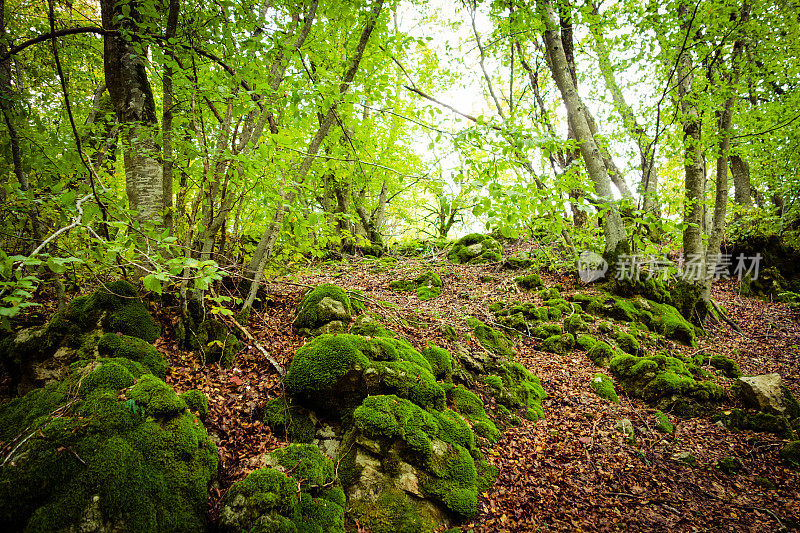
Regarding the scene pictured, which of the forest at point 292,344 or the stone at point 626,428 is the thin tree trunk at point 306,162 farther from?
the stone at point 626,428

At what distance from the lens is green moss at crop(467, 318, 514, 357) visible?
6320 mm

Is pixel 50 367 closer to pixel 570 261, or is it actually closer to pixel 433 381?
pixel 433 381

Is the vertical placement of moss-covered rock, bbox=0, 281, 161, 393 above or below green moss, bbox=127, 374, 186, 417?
above

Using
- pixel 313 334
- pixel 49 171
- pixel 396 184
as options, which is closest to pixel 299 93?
pixel 49 171

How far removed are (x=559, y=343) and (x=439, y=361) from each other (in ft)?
11.2

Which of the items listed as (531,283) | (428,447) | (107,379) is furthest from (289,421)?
(531,283)

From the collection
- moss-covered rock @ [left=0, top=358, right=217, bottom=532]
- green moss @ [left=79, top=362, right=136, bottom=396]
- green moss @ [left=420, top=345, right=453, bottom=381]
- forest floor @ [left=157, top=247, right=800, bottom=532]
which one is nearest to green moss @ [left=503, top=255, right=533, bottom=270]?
forest floor @ [left=157, top=247, right=800, bottom=532]

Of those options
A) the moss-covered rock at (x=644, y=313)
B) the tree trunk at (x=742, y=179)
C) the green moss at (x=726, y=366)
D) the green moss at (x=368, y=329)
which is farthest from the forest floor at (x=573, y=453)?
the tree trunk at (x=742, y=179)

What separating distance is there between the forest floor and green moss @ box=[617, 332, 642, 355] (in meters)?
1.10

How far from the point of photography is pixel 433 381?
14.3 feet

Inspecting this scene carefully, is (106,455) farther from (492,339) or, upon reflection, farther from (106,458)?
(492,339)

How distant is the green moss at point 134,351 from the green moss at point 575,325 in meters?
7.60

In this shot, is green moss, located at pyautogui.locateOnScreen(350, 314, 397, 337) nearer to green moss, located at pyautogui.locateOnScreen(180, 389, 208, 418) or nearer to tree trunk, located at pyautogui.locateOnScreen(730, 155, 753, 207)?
green moss, located at pyautogui.locateOnScreen(180, 389, 208, 418)

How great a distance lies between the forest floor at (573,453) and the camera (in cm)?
353
